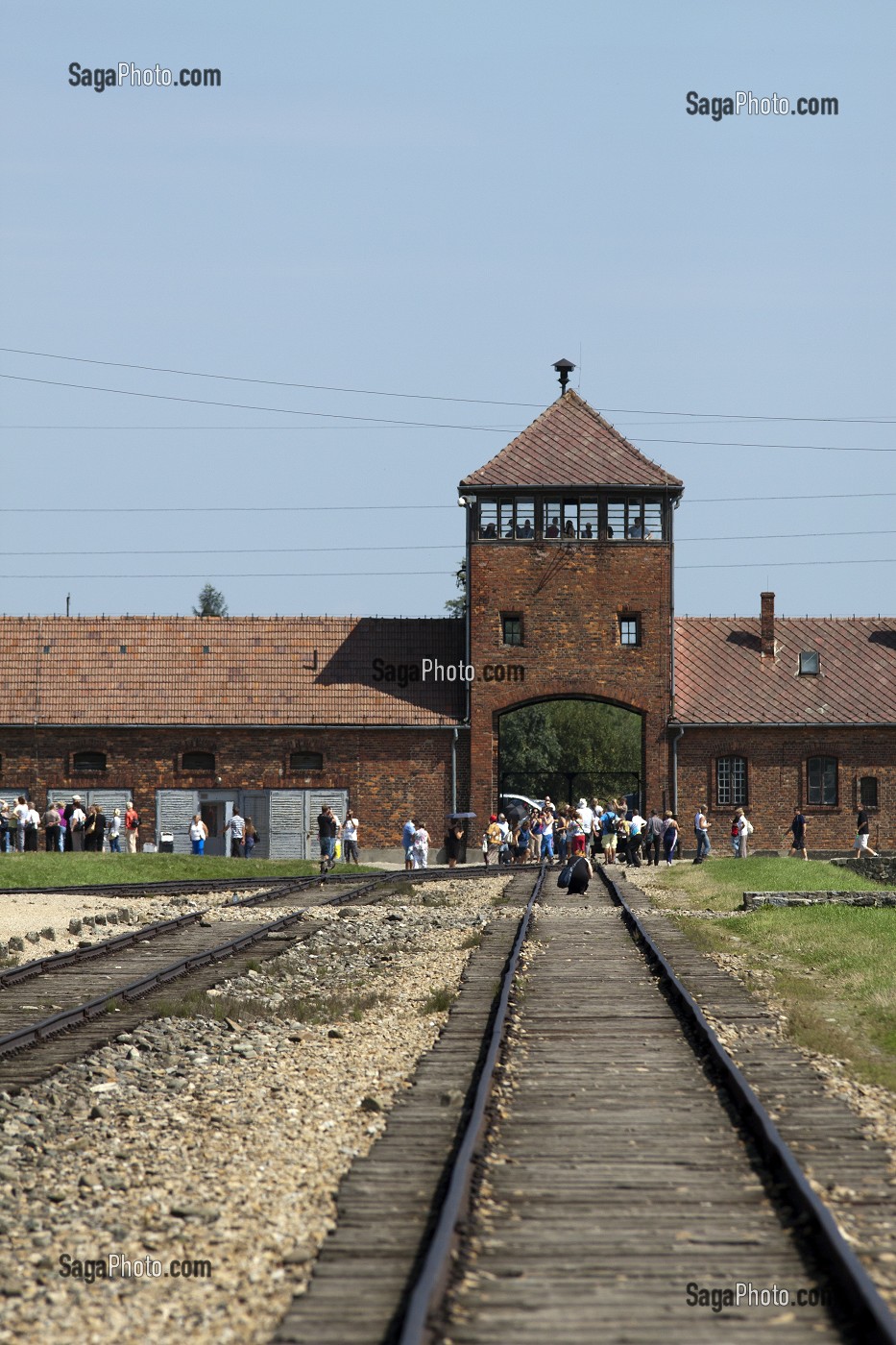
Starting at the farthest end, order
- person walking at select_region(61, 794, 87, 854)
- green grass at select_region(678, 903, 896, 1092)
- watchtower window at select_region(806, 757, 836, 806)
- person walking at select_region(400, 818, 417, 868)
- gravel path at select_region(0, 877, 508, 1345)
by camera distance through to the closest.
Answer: watchtower window at select_region(806, 757, 836, 806) < person walking at select_region(400, 818, 417, 868) < person walking at select_region(61, 794, 87, 854) < green grass at select_region(678, 903, 896, 1092) < gravel path at select_region(0, 877, 508, 1345)

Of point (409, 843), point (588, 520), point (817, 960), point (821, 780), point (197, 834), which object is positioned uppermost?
point (588, 520)

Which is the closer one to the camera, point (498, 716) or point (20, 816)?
point (20, 816)

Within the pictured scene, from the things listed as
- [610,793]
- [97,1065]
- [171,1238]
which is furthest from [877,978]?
[610,793]

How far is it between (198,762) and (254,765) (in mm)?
1653

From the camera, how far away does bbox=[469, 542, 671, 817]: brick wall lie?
4591 centimetres

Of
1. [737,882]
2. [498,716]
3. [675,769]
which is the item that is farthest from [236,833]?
[737,882]

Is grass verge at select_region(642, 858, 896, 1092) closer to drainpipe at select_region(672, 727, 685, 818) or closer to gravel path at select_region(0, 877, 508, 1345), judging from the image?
gravel path at select_region(0, 877, 508, 1345)

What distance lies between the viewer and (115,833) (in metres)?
43.3

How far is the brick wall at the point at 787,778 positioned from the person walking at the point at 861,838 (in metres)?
0.78

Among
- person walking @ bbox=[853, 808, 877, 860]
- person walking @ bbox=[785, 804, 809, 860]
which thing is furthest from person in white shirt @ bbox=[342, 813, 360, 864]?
person walking @ bbox=[853, 808, 877, 860]

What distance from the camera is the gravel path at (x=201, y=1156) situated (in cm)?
616

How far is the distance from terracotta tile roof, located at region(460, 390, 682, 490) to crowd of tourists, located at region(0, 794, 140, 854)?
1393 centimetres

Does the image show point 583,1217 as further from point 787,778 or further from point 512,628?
point 787,778

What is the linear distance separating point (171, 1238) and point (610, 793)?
84061 mm
